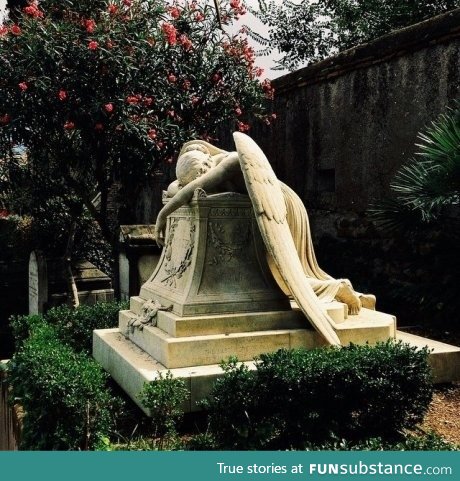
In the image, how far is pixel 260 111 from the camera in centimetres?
998

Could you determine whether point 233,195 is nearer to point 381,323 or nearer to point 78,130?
point 381,323

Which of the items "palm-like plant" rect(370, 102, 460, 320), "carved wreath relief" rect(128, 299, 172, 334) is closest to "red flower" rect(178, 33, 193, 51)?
"palm-like plant" rect(370, 102, 460, 320)

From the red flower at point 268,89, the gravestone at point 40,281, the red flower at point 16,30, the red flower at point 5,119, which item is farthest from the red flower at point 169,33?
the gravestone at point 40,281

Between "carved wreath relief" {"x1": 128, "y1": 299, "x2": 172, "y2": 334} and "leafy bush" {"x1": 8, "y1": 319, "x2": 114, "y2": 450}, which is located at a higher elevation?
"carved wreath relief" {"x1": 128, "y1": 299, "x2": 172, "y2": 334}

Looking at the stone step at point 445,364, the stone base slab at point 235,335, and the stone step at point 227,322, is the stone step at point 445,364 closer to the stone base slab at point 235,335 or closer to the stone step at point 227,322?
the stone base slab at point 235,335

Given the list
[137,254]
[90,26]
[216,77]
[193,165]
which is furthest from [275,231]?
[216,77]

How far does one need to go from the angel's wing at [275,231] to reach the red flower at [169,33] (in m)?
4.34

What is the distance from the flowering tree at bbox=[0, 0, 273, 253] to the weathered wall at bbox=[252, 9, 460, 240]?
0.65 m

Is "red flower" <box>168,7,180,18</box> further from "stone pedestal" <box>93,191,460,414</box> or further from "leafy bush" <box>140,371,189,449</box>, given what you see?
"leafy bush" <box>140,371,189,449</box>

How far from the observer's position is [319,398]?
137 inches

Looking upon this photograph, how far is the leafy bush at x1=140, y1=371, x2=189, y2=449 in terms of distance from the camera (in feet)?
11.5

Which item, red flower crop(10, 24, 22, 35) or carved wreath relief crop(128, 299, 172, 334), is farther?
red flower crop(10, 24, 22, 35)

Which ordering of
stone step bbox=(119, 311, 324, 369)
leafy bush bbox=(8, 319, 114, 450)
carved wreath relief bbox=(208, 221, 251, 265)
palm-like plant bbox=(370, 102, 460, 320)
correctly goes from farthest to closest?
palm-like plant bbox=(370, 102, 460, 320) < carved wreath relief bbox=(208, 221, 251, 265) < stone step bbox=(119, 311, 324, 369) < leafy bush bbox=(8, 319, 114, 450)

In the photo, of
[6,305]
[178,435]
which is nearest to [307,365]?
[178,435]
